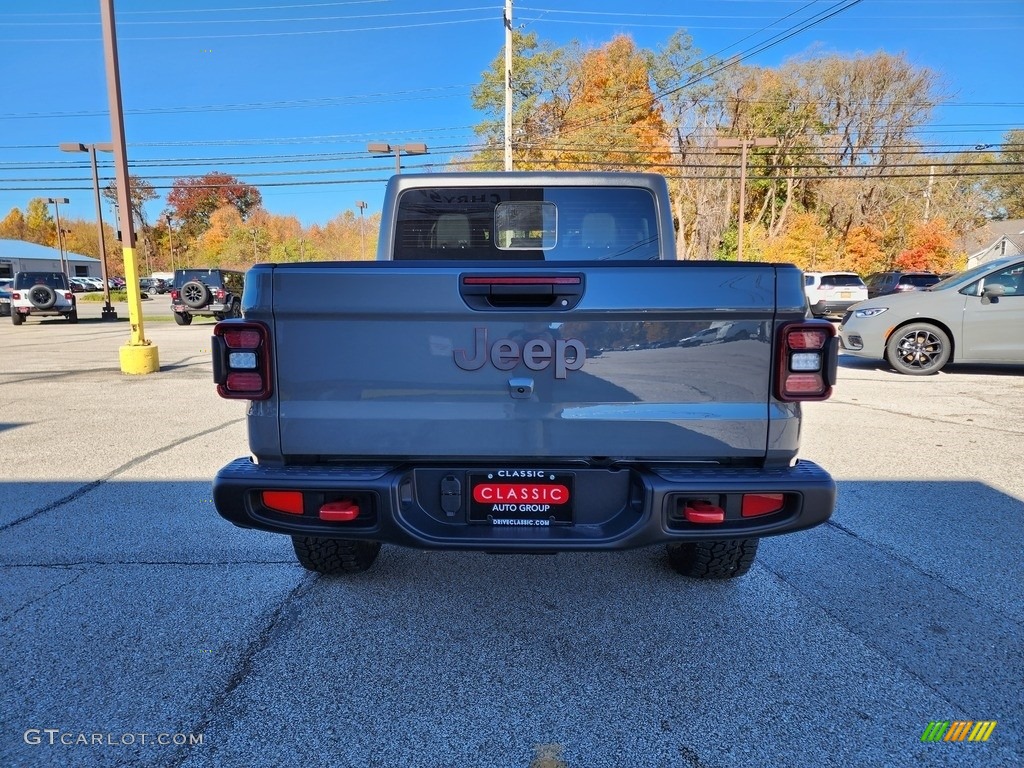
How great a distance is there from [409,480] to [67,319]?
26934 mm

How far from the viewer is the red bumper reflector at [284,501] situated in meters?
2.31

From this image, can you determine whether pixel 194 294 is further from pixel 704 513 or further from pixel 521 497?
pixel 704 513

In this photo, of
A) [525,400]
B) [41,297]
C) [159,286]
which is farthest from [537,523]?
[159,286]

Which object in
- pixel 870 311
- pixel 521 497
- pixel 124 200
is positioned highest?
pixel 124 200

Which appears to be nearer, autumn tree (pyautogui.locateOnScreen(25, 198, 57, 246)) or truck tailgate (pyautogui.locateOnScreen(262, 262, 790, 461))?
truck tailgate (pyautogui.locateOnScreen(262, 262, 790, 461))

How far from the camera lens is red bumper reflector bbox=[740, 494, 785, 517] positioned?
2.28 meters

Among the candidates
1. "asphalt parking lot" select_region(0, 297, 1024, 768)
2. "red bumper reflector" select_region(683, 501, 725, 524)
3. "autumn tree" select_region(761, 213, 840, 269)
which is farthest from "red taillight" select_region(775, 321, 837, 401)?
"autumn tree" select_region(761, 213, 840, 269)

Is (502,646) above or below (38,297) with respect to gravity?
Answer: below

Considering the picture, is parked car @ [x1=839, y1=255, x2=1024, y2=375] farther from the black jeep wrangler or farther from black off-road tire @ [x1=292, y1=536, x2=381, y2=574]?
the black jeep wrangler

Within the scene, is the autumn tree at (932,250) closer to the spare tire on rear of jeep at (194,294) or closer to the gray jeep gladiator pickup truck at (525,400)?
the spare tire on rear of jeep at (194,294)

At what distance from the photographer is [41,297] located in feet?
69.0

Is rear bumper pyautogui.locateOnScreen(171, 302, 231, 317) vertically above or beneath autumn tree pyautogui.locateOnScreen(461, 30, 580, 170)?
beneath

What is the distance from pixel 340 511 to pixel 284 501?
0.77ft

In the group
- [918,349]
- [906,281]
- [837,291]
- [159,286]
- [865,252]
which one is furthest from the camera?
[159,286]
